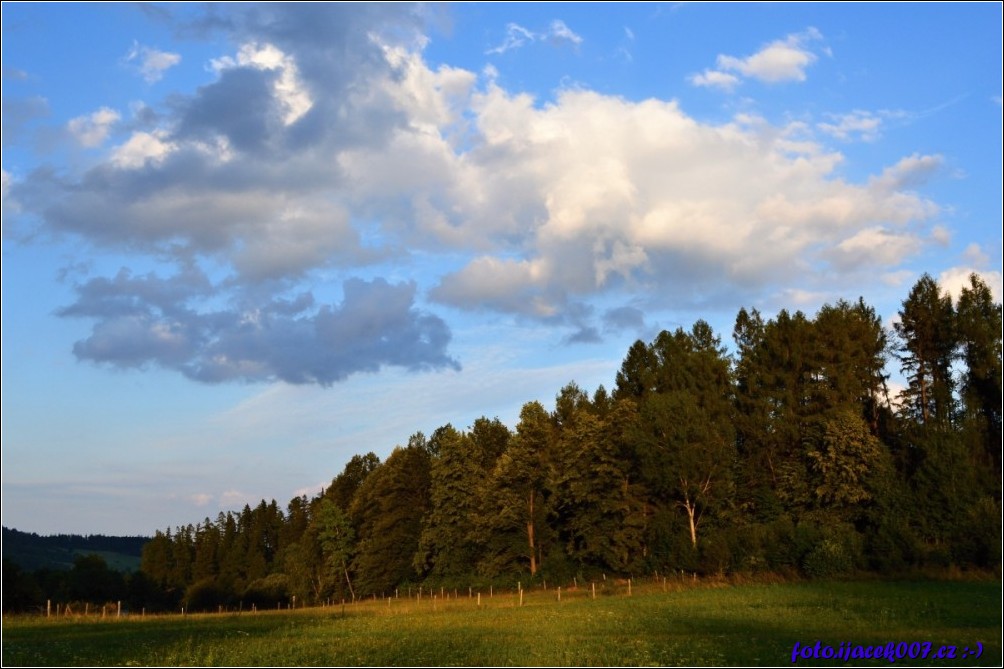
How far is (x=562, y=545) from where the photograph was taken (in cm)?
9906

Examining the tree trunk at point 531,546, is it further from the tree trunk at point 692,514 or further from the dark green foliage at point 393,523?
the dark green foliage at point 393,523

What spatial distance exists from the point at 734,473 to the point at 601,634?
57587 millimetres

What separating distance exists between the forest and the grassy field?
1348 cm

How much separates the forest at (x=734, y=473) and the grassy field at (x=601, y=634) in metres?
13.5

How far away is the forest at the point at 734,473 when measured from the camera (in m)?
72.4

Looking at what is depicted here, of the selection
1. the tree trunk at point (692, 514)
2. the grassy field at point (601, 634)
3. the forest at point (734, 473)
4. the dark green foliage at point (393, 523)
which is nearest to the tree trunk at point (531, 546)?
the forest at point (734, 473)

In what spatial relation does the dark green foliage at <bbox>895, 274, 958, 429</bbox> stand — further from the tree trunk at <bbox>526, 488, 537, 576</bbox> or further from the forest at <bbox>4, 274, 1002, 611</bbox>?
the tree trunk at <bbox>526, 488, 537, 576</bbox>

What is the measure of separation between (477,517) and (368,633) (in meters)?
60.0

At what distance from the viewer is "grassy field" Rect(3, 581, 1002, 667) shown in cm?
2872

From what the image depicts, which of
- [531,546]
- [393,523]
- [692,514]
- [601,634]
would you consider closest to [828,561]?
[692,514]

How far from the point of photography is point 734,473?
91500 mm

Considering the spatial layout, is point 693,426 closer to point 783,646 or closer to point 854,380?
point 854,380

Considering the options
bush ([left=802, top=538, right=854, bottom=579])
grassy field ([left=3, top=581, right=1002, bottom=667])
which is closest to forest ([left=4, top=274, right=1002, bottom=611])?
bush ([left=802, top=538, right=854, bottom=579])

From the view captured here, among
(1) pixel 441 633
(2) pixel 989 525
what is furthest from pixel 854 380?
(1) pixel 441 633
